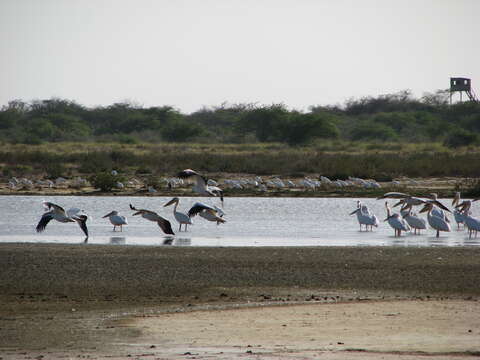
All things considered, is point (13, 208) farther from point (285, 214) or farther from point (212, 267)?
point (212, 267)

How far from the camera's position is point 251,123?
61.8 meters

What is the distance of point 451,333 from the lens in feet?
25.8

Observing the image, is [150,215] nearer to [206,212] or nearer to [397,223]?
[206,212]

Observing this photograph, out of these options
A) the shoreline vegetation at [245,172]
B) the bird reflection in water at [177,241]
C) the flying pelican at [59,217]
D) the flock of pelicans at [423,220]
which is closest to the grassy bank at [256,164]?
the shoreline vegetation at [245,172]

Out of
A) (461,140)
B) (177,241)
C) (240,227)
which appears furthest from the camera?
(461,140)

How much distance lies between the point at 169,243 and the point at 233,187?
14324 millimetres

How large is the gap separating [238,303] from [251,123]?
52.4m

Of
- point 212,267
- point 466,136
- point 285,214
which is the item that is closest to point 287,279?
point 212,267

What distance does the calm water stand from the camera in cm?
1593

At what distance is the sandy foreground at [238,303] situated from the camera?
→ 24.3 ft

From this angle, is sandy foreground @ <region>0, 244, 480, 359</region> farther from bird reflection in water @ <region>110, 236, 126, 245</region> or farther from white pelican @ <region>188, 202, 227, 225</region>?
white pelican @ <region>188, 202, 227, 225</region>

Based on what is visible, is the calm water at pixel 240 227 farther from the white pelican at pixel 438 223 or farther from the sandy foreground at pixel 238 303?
the sandy foreground at pixel 238 303

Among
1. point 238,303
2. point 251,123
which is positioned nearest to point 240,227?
point 238,303

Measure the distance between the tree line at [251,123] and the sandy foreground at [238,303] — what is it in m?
39.5
